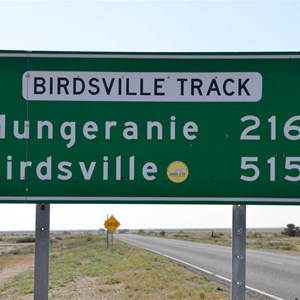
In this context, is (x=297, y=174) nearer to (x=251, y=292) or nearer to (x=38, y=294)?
(x=38, y=294)

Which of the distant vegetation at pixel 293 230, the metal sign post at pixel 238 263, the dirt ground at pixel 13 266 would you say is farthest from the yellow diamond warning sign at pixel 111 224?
the distant vegetation at pixel 293 230

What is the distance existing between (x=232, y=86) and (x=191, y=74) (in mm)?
273

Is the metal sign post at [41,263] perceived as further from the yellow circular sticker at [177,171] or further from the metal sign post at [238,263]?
the metal sign post at [238,263]

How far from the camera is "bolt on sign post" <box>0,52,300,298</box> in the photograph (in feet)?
11.0

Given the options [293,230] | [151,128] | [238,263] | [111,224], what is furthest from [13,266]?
[293,230]

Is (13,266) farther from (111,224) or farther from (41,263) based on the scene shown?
(41,263)

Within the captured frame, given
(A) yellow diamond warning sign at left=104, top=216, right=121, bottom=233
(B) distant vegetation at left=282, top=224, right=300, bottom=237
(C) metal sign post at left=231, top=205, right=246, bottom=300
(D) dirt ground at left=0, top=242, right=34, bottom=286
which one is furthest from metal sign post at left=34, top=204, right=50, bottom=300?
(B) distant vegetation at left=282, top=224, right=300, bottom=237

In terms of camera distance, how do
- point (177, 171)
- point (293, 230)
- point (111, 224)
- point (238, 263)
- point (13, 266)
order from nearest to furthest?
point (238, 263) → point (177, 171) → point (111, 224) → point (13, 266) → point (293, 230)

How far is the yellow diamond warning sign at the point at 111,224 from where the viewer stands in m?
30.5

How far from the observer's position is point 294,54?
3428 mm

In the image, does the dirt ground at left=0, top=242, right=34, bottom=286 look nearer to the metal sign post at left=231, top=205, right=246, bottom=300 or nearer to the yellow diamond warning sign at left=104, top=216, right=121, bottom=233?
the yellow diamond warning sign at left=104, top=216, right=121, bottom=233

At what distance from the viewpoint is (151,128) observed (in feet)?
11.1

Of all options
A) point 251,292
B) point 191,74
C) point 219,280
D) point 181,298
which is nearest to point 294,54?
point 191,74

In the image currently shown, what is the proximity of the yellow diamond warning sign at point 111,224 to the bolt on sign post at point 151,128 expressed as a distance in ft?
90.0
